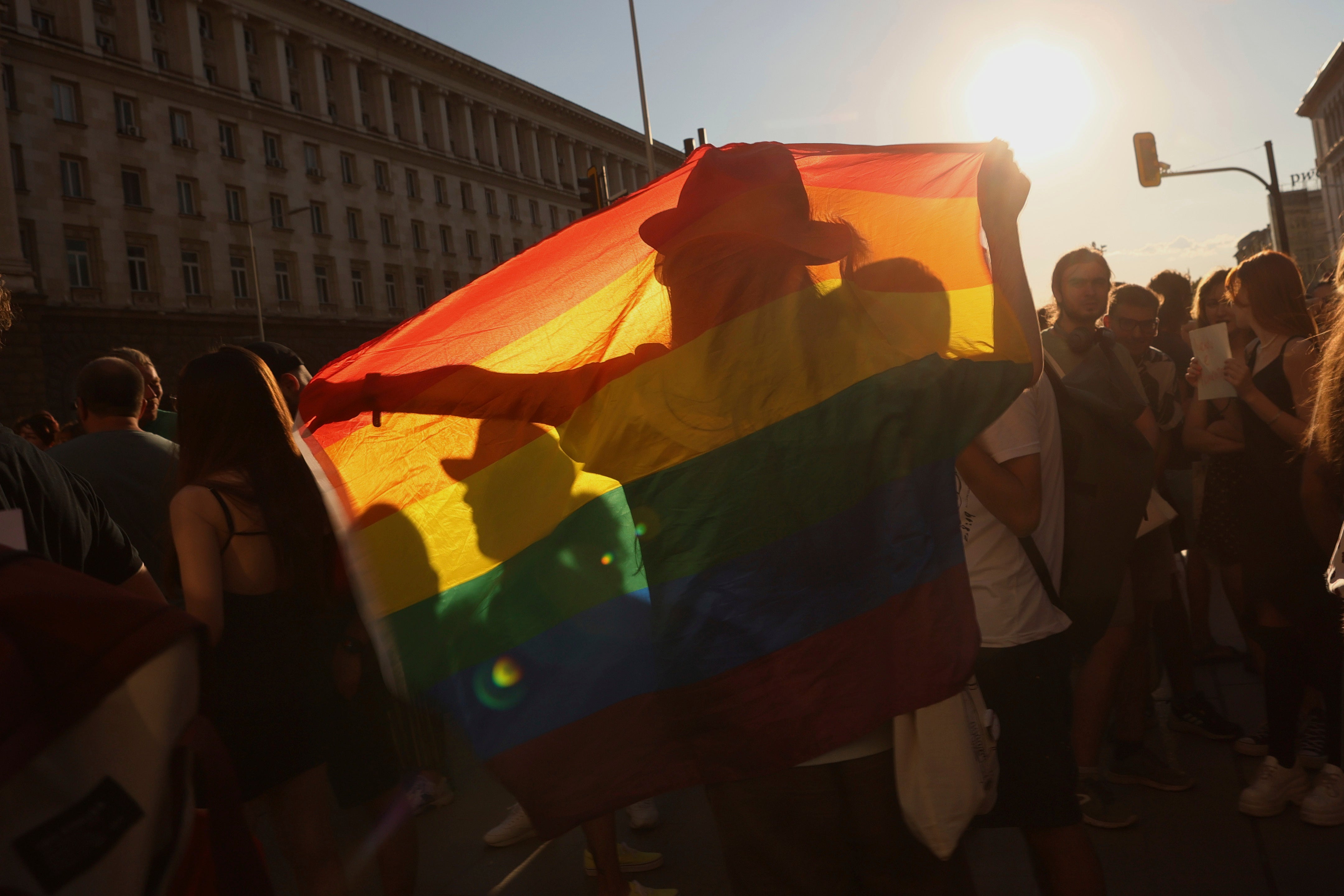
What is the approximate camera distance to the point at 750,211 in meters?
1.96

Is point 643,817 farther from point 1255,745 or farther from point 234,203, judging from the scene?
point 234,203

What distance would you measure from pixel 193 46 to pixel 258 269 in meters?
8.08

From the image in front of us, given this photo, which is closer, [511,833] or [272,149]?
[511,833]

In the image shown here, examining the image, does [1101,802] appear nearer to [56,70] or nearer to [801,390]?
[801,390]

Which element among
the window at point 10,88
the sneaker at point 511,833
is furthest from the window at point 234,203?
the sneaker at point 511,833

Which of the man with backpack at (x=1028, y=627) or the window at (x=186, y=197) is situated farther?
the window at (x=186, y=197)

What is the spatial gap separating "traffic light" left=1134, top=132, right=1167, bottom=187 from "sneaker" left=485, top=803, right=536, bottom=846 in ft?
55.8

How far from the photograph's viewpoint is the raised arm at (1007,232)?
2129 millimetres

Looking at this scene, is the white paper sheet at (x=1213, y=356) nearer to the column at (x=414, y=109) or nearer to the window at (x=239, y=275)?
the window at (x=239, y=275)

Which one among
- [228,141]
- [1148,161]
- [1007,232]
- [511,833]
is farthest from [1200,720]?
[228,141]

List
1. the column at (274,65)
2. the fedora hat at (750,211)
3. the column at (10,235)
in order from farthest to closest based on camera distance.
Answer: the column at (274,65), the column at (10,235), the fedora hat at (750,211)

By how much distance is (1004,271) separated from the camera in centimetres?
215

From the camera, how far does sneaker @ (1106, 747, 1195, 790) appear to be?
13.4 feet

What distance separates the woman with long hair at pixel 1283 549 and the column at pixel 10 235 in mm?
31611
